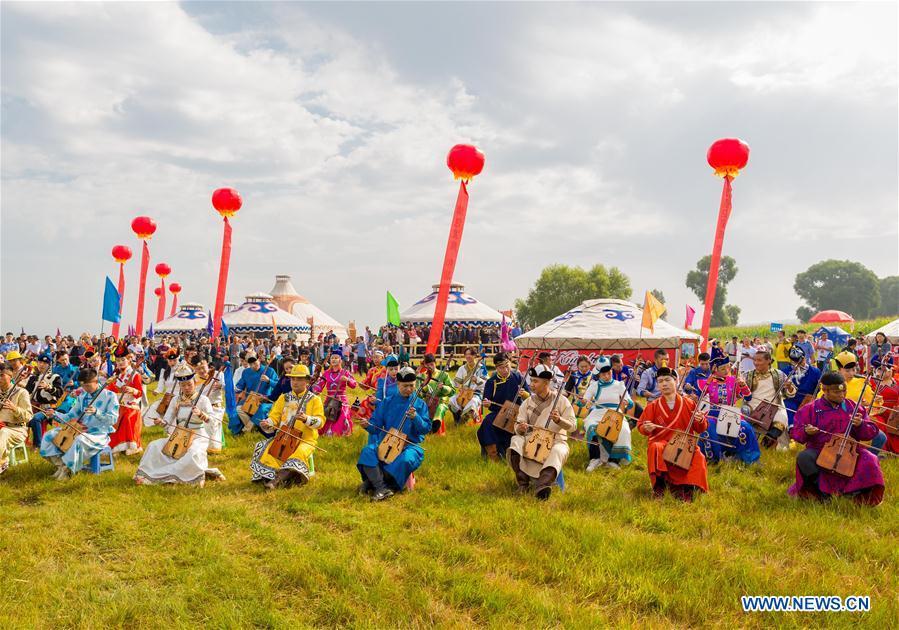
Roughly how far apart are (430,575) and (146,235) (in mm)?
26754

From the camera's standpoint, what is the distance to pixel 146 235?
89.0 feet

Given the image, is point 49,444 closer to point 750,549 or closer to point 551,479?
point 551,479

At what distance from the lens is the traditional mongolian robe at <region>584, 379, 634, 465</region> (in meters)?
8.16

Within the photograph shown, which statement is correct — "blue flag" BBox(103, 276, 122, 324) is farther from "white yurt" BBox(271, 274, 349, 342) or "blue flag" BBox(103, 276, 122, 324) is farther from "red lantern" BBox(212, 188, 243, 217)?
"white yurt" BBox(271, 274, 349, 342)

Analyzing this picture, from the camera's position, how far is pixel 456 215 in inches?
690

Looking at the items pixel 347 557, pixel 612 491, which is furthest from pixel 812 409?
pixel 347 557

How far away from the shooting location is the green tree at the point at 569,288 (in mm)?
55812

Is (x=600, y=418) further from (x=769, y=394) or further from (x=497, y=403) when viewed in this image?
(x=769, y=394)

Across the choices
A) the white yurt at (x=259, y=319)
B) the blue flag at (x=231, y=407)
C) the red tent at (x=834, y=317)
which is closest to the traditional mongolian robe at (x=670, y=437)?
the blue flag at (x=231, y=407)

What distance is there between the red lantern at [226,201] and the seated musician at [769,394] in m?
18.0

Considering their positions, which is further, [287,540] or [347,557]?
[287,540]

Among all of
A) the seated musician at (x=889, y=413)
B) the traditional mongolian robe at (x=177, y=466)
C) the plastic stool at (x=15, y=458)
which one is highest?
the seated musician at (x=889, y=413)

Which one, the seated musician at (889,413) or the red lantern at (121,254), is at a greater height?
the red lantern at (121,254)

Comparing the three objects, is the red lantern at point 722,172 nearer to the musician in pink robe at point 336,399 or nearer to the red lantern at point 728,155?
the red lantern at point 728,155
